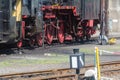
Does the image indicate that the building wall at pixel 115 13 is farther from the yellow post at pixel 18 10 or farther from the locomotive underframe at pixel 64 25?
the yellow post at pixel 18 10

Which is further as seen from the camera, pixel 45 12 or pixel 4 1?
pixel 45 12

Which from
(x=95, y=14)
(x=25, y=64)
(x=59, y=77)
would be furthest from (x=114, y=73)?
(x=95, y=14)

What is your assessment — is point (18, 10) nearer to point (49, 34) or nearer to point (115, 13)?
point (49, 34)

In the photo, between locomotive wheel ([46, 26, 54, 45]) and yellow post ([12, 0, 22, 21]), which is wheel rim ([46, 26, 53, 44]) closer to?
locomotive wheel ([46, 26, 54, 45])

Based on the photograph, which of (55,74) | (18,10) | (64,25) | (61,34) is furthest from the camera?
(64,25)

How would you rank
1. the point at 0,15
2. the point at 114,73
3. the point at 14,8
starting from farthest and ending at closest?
the point at 14,8, the point at 0,15, the point at 114,73

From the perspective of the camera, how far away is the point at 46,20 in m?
22.2

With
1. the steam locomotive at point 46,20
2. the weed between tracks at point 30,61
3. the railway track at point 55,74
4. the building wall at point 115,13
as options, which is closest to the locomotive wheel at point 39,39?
the steam locomotive at point 46,20

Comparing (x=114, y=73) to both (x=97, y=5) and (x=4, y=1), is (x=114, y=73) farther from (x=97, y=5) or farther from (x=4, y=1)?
(x=97, y=5)

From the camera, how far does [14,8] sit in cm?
1825

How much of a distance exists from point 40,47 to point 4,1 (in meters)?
4.07

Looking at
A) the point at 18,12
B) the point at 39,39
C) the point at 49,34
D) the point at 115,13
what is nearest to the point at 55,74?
the point at 18,12

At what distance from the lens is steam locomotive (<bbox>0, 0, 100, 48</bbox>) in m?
17.6

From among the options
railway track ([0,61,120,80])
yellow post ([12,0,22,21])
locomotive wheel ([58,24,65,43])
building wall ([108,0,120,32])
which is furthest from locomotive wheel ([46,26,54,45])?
building wall ([108,0,120,32])
